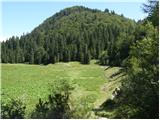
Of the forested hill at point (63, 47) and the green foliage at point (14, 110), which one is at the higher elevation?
the forested hill at point (63, 47)

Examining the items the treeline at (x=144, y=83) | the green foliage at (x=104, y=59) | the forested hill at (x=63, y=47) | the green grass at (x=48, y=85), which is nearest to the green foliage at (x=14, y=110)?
the green grass at (x=48, y=85)

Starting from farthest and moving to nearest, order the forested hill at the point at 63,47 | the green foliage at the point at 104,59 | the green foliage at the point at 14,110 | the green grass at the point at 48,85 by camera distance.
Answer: the forested hill at the point at 63,47
the green foliage at the point at 104,59
the green grass at the point at 48,85
the green foliage at the point at 14,110

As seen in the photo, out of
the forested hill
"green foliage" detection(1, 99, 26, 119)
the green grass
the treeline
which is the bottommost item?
the green grass

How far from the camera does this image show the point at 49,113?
19922 millimetres

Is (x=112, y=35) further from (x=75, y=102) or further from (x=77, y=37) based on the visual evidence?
(x=75, y=102)

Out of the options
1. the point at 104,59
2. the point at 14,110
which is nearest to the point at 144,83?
the point at 14,110

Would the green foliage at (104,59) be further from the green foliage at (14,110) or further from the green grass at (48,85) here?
the green foliage at (14,110)

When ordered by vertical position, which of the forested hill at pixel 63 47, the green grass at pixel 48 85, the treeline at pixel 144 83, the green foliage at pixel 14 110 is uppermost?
the forested hill at pixel 63 47

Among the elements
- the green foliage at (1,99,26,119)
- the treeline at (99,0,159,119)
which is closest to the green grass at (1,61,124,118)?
the green foliage at (1,99,26,119)

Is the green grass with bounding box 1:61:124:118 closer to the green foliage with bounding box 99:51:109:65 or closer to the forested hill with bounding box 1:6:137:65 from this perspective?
the green foliage with bounding box 99:51:109:65

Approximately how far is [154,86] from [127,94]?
9.00ft

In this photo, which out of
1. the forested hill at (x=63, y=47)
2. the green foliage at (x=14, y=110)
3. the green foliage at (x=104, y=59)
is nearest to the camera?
the green foliage at (x=14, y=110)

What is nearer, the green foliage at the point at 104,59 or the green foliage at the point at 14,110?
the green foliage at the point at 14,110

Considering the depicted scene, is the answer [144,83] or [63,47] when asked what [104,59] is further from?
[144,83]
